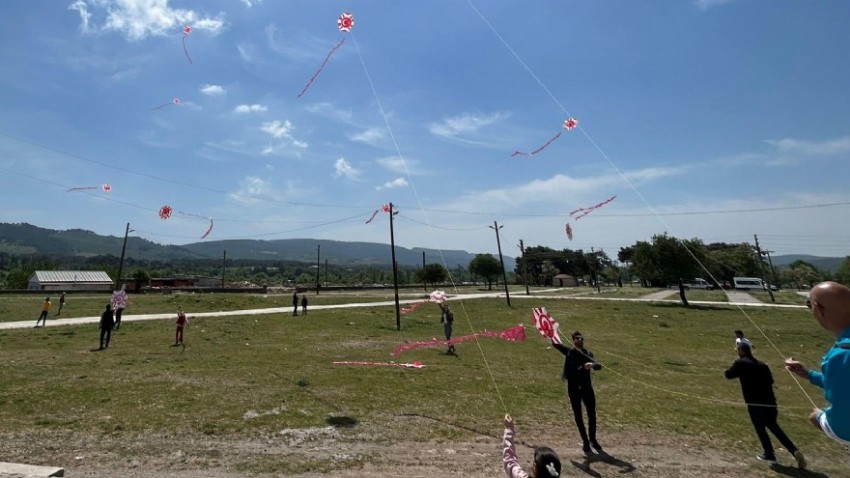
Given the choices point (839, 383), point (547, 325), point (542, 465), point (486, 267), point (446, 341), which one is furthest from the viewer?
point (486, 267)

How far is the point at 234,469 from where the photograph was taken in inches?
294

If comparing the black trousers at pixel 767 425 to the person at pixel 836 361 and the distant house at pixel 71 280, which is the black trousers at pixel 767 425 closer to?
the person at pixel 836 361

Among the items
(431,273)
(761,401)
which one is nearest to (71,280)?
(431,273)

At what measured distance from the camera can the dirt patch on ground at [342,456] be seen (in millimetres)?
7531

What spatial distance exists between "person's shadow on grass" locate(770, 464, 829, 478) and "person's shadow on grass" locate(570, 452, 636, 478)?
279 centimetres

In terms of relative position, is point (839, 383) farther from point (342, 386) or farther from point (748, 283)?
point (748, 283)

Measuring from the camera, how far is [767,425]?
8.73 metres

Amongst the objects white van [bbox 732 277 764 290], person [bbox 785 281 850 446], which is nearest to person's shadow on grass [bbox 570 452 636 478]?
person [bbox 785 281 850 446]

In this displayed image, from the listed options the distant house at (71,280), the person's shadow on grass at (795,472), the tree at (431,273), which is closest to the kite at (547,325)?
the person's shadow on grass at (795,472)

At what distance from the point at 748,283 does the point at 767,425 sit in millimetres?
96248

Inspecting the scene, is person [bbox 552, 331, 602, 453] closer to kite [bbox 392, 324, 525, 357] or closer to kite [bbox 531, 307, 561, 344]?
kite [bbox 531, 307, 561, 344]

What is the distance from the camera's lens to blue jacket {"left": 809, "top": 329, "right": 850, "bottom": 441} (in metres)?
3.45

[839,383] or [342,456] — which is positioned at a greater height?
[839,383]

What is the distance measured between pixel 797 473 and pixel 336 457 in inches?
342
